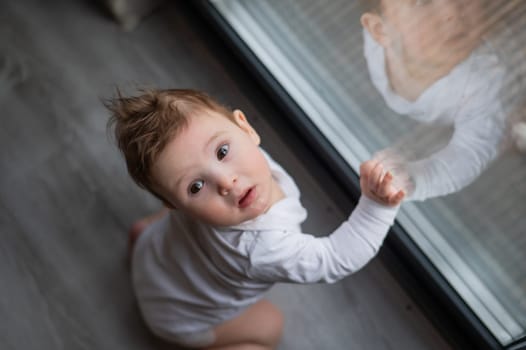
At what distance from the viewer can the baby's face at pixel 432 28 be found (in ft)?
2.04

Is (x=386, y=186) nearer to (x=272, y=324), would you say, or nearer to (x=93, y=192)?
(x=272, y=324)

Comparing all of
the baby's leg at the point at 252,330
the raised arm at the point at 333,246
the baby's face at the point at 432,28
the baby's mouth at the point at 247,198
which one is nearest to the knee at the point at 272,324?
the baby's leg at the point at 252,330

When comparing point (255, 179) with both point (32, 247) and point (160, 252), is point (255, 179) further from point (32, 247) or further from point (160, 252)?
point (32, 247)

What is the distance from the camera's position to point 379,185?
73 cm

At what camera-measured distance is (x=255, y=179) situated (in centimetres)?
70

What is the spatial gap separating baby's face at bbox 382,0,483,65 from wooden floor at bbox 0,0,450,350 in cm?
41

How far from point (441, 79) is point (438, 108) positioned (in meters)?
0.04

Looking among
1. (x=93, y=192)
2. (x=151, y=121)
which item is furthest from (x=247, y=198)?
(x=93, y=192)

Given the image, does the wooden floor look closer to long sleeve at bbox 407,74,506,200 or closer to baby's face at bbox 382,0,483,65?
long sleeve at bbox 407,74,506,200

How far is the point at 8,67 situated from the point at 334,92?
0.76 metres

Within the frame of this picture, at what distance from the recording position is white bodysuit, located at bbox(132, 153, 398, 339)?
29.3 inches

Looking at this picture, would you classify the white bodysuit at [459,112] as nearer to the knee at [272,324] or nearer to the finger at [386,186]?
the finger at [386,186]

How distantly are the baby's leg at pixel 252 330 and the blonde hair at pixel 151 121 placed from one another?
299 mm

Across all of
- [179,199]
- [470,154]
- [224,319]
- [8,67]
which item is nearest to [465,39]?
[470,154]
